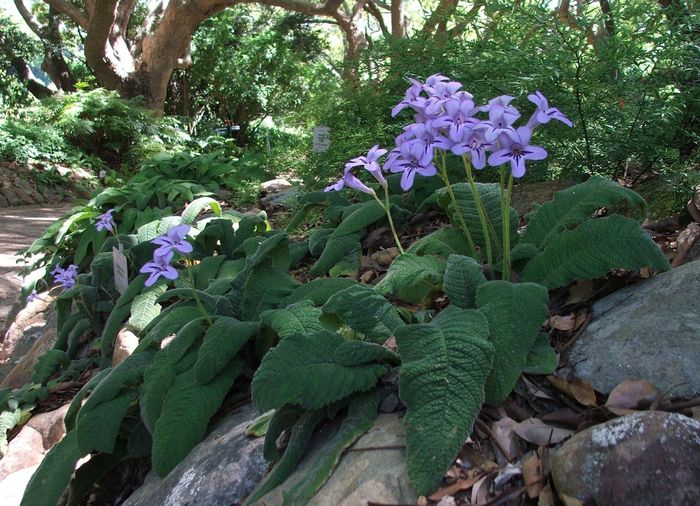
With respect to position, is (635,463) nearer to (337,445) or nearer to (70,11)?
(337,445)

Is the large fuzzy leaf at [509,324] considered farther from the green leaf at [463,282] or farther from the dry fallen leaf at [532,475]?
the dry fallen leaf at [532,475]

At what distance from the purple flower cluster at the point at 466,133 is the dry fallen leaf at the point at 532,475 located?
0.66m

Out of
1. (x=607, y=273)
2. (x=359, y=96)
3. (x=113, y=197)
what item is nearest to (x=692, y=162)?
(x=607, y=273)

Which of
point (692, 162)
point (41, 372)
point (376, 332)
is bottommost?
point (41, 372)

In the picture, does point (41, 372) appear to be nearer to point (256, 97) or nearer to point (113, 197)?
point (113, 197)

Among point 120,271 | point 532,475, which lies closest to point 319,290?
point 532,475

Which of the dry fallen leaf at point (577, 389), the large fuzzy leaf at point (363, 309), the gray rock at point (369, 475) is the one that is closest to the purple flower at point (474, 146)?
the large fuzzy leaf at point (363, 309)

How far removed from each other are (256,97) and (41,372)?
13.4 m

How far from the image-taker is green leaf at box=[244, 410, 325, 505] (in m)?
1.64

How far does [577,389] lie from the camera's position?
1.59 metres

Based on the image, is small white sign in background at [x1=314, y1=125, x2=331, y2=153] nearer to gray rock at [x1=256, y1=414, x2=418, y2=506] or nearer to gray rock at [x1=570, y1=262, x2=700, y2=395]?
gray rock at [x1=570, y1=262, x2=700, y2=395]

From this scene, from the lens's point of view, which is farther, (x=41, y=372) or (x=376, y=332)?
(x=41, y=372)

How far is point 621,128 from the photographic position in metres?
2.91

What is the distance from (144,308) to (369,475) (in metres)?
2.19
